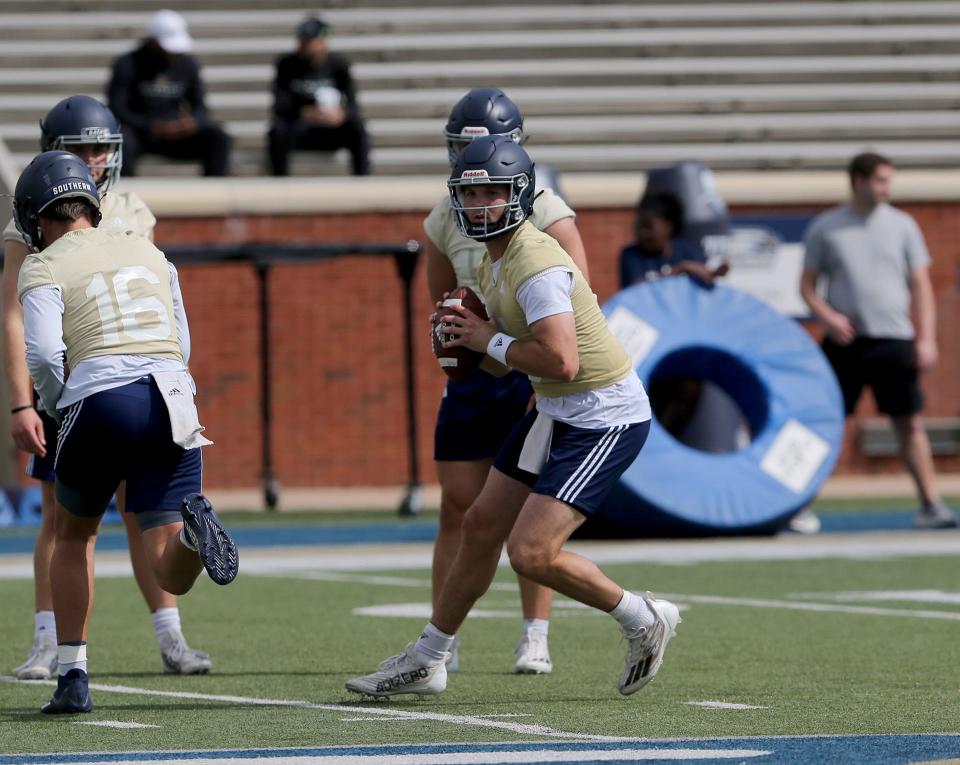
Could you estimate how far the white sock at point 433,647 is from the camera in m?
6.46

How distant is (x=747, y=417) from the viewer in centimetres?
1297

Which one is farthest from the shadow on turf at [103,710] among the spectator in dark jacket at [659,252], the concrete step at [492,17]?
the concrete step at [492,17]

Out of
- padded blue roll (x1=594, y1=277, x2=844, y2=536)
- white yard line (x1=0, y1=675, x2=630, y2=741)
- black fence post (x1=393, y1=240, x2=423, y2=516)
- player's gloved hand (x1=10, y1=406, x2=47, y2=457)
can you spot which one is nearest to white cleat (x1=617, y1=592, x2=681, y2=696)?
white yard line (x1=0, y1=675, x2=630, y2=741)

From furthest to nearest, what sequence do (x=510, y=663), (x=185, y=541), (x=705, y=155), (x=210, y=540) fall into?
(x=705, y=155), (x=510, y=663), (x=185, y=541), (x=210, y=540)

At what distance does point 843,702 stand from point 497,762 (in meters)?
1.51

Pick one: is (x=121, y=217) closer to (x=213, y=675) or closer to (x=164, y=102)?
(x=213, y=675)

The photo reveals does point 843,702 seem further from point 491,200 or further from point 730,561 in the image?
point 730,561

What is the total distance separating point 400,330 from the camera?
17.0 m

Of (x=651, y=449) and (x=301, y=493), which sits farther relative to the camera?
(x=301, y=493)

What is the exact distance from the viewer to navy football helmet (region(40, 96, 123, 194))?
23.0 ft

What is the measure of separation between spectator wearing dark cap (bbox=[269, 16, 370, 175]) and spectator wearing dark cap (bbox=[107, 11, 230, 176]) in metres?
0.56

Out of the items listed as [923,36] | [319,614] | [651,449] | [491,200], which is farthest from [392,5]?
[491,200]

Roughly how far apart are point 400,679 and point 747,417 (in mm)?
6879

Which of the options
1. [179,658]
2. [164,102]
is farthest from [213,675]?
[164,102]
